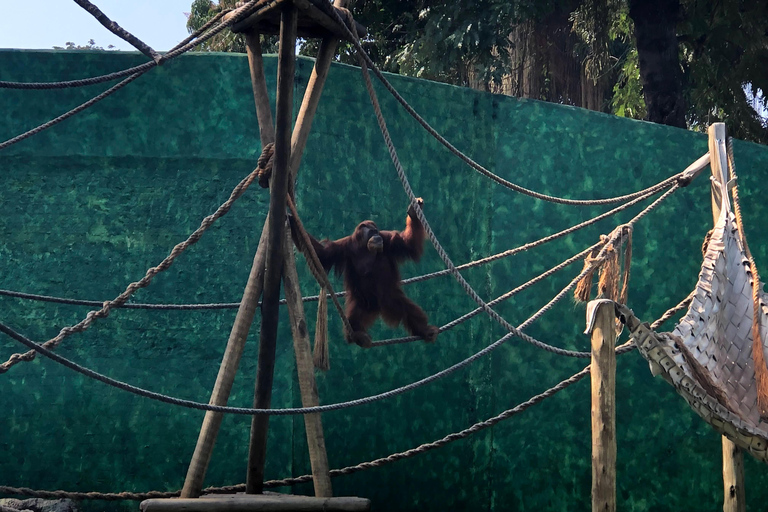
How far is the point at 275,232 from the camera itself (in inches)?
162

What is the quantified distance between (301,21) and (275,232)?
42.2 inches

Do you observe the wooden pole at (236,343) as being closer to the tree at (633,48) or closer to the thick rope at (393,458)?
the thick rope at (393,458)

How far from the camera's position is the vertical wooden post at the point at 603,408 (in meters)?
3.72

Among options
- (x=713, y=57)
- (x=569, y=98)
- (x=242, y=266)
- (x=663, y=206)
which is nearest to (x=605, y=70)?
(x=569, y=98)

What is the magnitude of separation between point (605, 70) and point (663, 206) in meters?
6.17

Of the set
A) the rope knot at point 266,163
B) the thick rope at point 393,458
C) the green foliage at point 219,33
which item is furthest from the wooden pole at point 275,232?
the green foliage at point 219,33

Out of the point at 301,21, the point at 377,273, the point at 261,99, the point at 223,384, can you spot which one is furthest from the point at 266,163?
the point at 377,273

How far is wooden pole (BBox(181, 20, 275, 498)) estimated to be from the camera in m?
4.20

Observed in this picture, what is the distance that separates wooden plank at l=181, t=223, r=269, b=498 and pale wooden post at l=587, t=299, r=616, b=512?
164 centimetres

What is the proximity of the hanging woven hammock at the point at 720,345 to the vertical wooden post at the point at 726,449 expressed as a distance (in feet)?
A: 0.52

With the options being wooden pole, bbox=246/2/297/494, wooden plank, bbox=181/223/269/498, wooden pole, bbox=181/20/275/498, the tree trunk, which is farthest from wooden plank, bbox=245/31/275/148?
the tree trunk

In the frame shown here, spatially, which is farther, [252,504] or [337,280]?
[337,280]

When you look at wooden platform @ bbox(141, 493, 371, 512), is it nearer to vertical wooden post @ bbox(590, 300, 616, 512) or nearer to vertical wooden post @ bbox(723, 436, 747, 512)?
vertical wooden post @ bbox(590, 300, 616, 512)

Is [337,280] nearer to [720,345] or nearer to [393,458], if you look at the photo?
[393,458]
